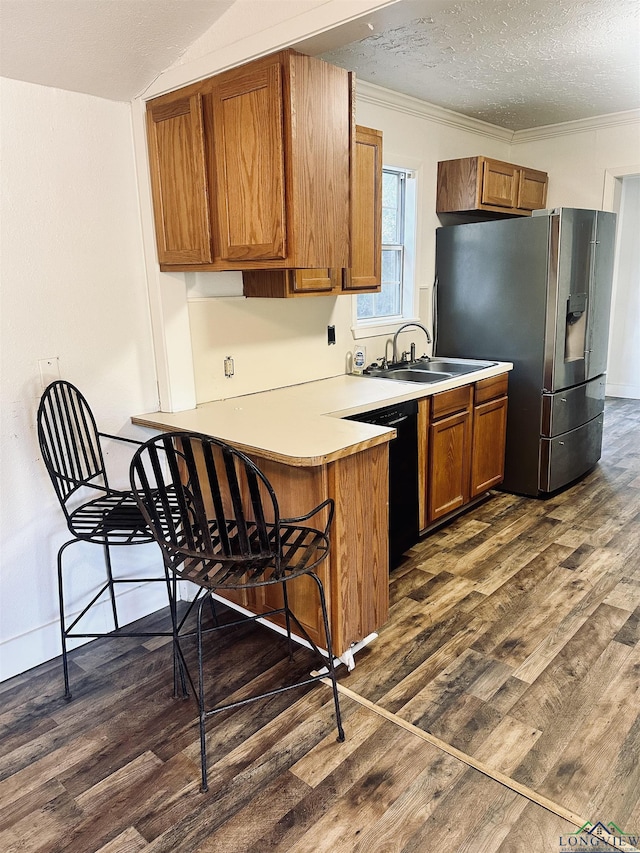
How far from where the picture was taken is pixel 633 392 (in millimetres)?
6340

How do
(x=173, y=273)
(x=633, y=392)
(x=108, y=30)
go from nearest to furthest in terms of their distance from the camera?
(x=108, y=30), (x=173, y=273), (x=633, y=392)

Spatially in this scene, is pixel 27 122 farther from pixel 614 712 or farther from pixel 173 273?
pixel 614 712

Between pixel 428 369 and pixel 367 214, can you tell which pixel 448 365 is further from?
pixel 367 214

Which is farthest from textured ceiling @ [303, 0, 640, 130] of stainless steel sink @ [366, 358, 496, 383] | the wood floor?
the wood floor

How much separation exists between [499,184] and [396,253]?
920 millimetres

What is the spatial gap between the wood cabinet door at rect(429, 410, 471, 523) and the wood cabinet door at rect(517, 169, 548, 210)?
2.07 metres

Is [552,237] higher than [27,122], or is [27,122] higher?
[27,122]

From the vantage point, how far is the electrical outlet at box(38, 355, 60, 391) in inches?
87.4

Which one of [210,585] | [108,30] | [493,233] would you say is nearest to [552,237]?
[493,233]

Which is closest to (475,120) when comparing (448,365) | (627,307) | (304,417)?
(448,365)

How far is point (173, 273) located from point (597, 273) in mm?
2758

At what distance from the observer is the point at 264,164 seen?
2.09 m

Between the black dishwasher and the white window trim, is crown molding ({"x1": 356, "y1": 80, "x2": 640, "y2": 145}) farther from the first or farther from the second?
the black dishwasher

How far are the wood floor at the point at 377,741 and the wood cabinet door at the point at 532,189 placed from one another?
297cm
